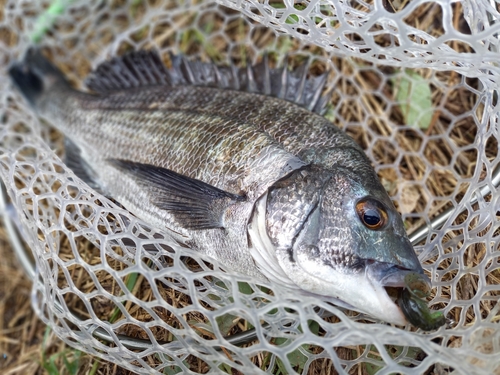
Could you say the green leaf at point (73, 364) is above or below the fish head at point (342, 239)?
below

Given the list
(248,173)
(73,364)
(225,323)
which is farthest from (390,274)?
(73,364)

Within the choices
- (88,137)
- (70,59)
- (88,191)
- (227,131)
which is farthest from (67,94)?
(227,131)

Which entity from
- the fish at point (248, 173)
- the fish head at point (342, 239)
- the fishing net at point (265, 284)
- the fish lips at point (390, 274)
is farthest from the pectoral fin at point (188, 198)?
the fish lips at point (390, 274)

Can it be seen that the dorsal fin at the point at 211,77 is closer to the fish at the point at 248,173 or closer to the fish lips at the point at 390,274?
the fish at the point at 248,173

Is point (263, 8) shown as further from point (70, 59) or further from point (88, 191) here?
point (70, 59)

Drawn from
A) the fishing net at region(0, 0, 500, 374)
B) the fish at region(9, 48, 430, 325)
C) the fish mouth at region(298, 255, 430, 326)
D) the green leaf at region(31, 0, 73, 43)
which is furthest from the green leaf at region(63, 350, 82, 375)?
the green leaf at region(31, 0, 73, 43)

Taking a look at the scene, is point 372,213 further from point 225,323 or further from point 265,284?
point 225,323
